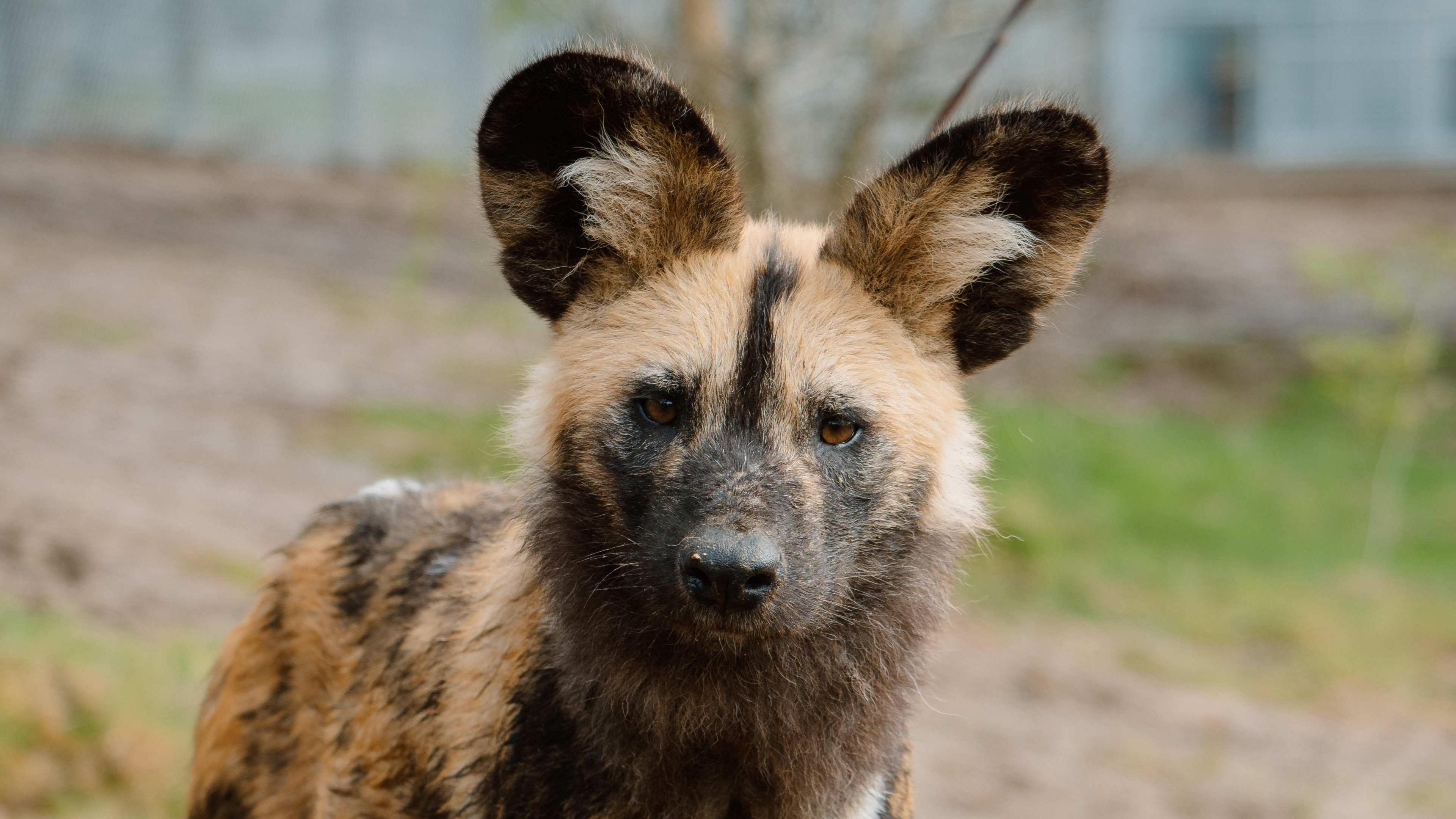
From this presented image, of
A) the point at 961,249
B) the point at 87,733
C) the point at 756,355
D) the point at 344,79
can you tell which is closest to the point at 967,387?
the point at 87,733

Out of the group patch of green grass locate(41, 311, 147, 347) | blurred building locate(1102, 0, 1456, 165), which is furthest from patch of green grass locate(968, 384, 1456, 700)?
blurred building locate(1102, 0, 1456, 165)

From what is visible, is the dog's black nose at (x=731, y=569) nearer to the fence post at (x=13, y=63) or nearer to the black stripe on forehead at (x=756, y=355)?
the black stripe on forehead at (x=756, y=355)

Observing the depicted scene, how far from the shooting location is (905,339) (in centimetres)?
295

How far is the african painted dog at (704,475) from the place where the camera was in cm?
266

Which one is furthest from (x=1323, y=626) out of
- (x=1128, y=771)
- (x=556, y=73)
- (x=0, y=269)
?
(x=0, y=269)

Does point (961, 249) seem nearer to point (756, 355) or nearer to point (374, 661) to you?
point (756, 355)

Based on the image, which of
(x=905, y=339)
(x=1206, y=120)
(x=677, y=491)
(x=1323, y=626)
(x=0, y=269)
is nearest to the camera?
(x=677, y=491)

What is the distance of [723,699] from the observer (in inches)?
107

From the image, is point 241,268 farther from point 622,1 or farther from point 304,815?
point 304,815

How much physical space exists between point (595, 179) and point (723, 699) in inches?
43.9

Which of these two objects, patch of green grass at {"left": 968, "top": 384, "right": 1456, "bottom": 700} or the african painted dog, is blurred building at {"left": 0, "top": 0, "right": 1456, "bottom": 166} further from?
the african painted dog

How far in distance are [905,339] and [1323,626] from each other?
7.18 metres

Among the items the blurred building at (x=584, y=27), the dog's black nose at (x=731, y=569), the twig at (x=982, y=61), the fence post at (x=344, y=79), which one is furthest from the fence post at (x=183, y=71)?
the dog's black nose at (x=731, y=569)

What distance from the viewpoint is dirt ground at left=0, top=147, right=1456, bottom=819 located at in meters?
6.31
